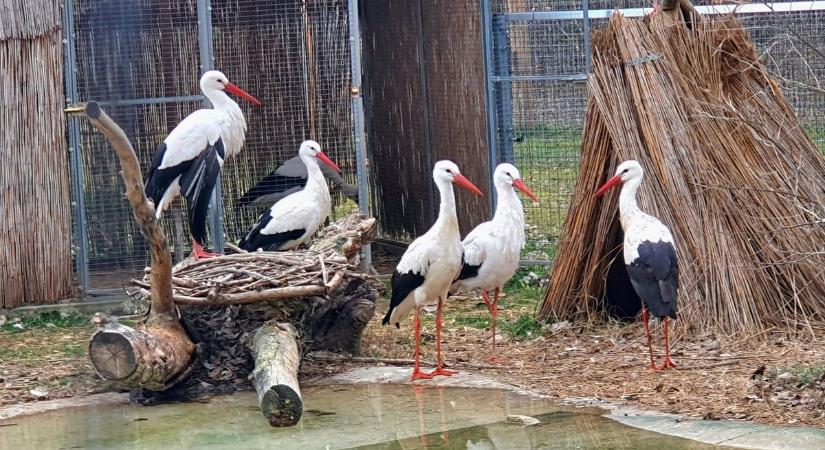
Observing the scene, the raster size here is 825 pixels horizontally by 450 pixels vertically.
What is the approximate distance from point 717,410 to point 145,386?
3.25 m

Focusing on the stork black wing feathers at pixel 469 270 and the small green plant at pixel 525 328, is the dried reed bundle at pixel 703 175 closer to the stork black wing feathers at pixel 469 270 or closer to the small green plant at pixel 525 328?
the small green plant at pixel 525 328

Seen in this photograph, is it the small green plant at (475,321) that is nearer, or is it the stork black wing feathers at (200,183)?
the small green plant at (475,321)

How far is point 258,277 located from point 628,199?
8.17 ft

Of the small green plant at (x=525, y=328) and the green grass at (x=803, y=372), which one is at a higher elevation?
the green grass at (x=803, y=372)

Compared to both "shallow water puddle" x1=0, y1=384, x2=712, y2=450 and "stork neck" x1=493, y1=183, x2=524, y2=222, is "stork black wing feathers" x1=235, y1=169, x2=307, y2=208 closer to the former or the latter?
"stork neck" x1=493, y1=183, x2=524, y2=222

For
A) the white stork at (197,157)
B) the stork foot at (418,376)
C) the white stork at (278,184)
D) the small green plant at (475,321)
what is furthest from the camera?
the white stork at (278,184)

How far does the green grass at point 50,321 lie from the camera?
32.4ft

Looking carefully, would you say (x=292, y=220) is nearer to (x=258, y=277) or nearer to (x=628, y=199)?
(x=258, y=277)

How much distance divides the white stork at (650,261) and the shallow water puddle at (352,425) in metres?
1.06

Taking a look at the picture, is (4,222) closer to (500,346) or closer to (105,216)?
(105,216)

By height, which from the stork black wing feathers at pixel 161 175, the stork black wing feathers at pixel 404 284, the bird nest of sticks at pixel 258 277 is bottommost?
the stork black wing feathers at pixel 404 284

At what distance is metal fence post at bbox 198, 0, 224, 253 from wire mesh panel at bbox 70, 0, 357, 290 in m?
0.02

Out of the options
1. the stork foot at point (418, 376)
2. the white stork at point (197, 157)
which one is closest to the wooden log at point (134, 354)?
the stork foot at point (418, 376)

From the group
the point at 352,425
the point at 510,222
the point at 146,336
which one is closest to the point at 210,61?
the point at 510,222
